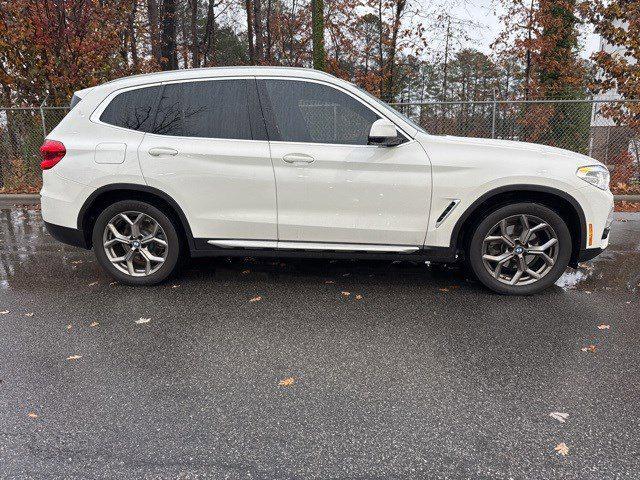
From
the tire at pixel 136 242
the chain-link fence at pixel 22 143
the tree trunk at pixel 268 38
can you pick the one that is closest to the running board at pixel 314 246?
the tire at pixel 136 242

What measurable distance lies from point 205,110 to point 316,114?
1.04 m

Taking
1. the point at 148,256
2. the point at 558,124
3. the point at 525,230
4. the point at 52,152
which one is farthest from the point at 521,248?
the point at 558,124

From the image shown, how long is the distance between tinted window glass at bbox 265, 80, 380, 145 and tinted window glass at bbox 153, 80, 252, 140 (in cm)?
30

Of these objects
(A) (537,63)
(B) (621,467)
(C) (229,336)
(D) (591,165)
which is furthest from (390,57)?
(B) (621,467)

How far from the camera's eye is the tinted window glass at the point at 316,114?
4.44 m

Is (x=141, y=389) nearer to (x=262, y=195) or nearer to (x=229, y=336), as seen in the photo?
(x=229, y=336)

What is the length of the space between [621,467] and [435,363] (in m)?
1.24

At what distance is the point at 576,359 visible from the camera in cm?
338

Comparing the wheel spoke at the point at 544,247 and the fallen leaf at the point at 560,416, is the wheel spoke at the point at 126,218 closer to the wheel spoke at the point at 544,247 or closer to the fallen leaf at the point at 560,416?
the wheel spoke at the point at 544,247

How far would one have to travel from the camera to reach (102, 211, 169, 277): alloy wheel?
4812mm

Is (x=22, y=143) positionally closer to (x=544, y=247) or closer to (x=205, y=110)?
(x=205, y=110)

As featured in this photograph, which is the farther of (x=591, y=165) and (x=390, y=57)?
(x=390, y=57)

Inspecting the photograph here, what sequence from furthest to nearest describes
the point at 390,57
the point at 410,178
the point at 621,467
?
1. the point at 390,57
2. the point at 410,178
3. the point at 621,467

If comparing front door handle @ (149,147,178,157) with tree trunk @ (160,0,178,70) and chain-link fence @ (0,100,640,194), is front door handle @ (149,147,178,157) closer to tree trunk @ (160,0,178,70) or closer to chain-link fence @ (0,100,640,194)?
chain-link fence @ (0,100,640,194)
